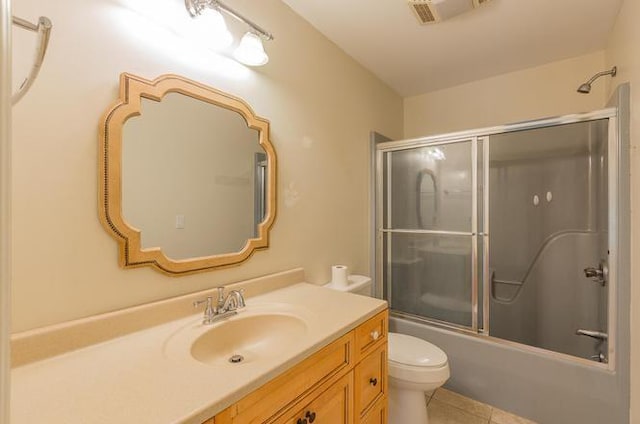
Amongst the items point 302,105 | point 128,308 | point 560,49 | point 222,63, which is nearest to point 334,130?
point 302,105

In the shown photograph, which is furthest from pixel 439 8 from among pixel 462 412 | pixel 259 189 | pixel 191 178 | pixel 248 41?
pixel 462 412

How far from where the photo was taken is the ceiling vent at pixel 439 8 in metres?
1.54

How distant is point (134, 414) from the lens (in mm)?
584

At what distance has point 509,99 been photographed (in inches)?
95.3

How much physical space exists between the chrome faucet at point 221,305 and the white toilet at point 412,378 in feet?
3.06

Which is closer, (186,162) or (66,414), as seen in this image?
(66,414)

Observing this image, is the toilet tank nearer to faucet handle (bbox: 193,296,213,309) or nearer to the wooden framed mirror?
the wooden framed mirror

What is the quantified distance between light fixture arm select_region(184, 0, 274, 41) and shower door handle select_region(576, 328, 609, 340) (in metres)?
2.45

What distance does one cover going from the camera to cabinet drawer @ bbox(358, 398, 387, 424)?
3.81ft

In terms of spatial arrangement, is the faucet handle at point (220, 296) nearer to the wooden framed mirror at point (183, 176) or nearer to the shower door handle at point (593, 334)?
the wooden framed mirror at point (183, 176)

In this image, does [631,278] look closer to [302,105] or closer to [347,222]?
[347,222]

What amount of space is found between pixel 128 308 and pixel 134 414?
19.5 inches

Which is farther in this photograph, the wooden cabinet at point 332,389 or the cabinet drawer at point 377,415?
the cabinet drawer at point 377,415

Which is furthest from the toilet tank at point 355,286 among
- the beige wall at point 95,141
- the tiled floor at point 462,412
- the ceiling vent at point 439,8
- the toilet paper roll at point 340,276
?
the ceiling vent at point 439,8
